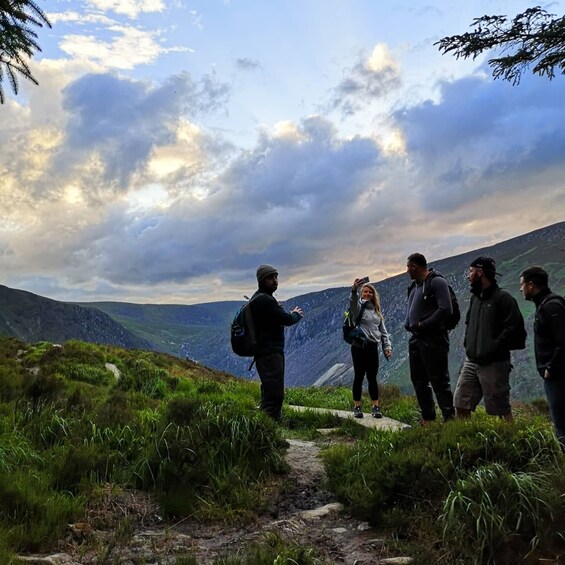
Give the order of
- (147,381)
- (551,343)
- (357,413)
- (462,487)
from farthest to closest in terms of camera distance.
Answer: (147,381)
(357,413)
(551,343)
(462,487)

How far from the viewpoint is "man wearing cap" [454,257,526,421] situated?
Result: 6.13 metres

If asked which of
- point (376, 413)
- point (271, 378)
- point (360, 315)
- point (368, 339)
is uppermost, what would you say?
point (360, 315)

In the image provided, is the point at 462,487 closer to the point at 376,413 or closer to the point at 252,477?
the point at 252,477

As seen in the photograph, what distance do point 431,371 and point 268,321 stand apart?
2.36 meters

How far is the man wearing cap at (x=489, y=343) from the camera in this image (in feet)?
20.1

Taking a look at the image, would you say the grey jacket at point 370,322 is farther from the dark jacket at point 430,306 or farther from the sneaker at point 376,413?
the dark jacket at point 430,306

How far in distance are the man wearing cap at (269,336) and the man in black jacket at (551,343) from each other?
9.73 feet

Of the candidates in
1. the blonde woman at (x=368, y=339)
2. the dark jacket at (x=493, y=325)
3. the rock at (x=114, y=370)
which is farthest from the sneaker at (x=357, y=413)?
the rock at (x=114, y=370)

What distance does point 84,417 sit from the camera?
263 inches

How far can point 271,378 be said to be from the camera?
698cm

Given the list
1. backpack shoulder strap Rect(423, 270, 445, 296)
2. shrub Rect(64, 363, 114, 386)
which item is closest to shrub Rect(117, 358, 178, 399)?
shrub Rect(64, 363, 114, 386)

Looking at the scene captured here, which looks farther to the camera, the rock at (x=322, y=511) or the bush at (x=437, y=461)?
the rock at (x=322, y=511)

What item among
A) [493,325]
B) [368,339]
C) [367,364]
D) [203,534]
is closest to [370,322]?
[368,339]

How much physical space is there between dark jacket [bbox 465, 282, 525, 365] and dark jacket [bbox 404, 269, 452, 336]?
17.2 inches
